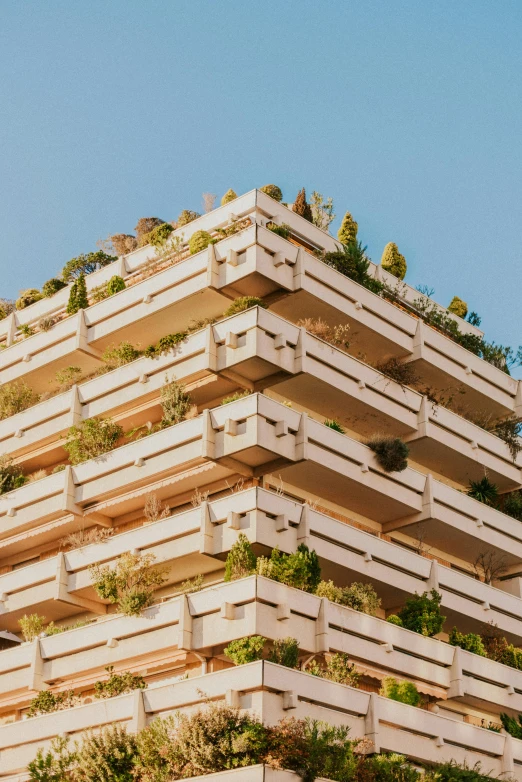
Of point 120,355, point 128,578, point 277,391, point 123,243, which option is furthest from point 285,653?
point 123,243

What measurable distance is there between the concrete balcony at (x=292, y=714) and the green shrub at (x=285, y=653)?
0.50m

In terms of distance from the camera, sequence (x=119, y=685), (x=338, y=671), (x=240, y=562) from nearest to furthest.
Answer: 1. (x=338, y=671)
2. (x=240, y=562)
3. (x=119, y=685)

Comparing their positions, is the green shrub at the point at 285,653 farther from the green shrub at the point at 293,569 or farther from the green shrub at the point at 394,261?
the green shrub at the point at 394,261

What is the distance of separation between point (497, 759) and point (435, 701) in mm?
2725

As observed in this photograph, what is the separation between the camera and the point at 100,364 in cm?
4444

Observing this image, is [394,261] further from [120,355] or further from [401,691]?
[401,691]

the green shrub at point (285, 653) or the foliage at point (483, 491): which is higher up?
the foliage at point (483, 491)

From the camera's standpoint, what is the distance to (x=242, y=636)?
32500mm

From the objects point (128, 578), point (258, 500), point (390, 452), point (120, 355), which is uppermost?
point (120, 355)

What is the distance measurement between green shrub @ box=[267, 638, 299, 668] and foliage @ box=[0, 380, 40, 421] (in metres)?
16.3

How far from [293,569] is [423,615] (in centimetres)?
606

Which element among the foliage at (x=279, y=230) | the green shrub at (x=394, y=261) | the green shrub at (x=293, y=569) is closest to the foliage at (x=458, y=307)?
the green shrub at (x=394, y=261)

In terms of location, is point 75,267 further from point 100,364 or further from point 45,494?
point 45,494

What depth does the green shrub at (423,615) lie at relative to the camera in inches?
1496
